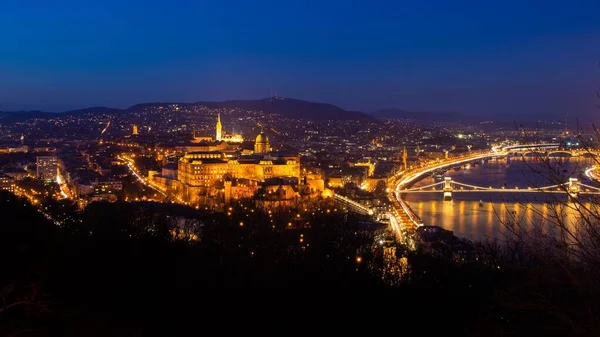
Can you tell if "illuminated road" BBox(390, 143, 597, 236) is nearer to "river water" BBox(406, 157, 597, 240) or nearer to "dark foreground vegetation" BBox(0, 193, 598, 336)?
"river water" BBox(406, 157, 597, 240)

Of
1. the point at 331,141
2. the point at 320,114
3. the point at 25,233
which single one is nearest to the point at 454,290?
the point at 25,233

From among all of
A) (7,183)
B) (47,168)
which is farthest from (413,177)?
(7,183)

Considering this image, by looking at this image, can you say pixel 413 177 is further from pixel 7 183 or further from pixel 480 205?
pixel 7 183

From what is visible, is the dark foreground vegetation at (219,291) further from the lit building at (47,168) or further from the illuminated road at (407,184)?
the lit building at (47,168)

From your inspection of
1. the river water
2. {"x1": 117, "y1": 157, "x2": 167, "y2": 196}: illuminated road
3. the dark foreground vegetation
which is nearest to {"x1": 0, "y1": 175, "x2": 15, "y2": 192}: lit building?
{"x1": 117, "y1": 157, "x2": 167, "y2": 196}: illuminated road

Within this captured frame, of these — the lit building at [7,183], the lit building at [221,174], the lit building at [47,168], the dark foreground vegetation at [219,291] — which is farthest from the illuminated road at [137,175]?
the dark foreground vegetation at [219,291]
